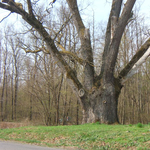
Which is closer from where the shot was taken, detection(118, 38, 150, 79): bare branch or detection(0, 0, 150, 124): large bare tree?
detection(0, 0, 150, 124): large bare tree

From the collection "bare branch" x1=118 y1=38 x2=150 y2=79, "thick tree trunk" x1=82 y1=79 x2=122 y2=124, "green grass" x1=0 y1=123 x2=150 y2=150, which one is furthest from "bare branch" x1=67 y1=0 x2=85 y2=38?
"green grass" x1=0 y1=123 x2=150 y2=150

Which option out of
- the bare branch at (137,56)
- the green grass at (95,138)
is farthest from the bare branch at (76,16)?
the green grass at (95,138)

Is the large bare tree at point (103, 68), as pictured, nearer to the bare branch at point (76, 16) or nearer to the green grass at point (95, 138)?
the bare branch at point (76, 16)

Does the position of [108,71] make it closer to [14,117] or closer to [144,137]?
[144,137]

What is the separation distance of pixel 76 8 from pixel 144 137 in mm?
9518

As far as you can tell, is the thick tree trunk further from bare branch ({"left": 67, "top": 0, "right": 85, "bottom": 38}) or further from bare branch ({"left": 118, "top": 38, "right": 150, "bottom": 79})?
bare branch ({"left": 67, "top": 0, "right": 85, "bottom": 38})

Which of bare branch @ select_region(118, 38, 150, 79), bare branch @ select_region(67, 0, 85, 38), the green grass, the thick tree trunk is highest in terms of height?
bare branch @ select_region(67, 0, 85, 38)

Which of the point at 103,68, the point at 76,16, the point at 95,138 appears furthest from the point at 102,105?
the point at 76,16

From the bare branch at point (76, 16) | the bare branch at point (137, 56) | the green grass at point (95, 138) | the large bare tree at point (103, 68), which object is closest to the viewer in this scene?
the green grass at point (95, 138)

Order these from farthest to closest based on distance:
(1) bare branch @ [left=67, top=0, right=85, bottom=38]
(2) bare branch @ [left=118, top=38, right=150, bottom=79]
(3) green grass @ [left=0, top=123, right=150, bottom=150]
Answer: (1) bare branch @ [left=67, top=0, right=85, bottom=38], (2) bare branch @ [left=118, top=38, right=150, bottom=79], (3) green grass @ [left=0, top=123, right=150, bottom=150]

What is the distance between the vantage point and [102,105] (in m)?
11.3

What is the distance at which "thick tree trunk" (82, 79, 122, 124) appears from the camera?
11180 mm

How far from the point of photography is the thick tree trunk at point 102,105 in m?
11.2

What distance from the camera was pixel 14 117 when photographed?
35188mm
